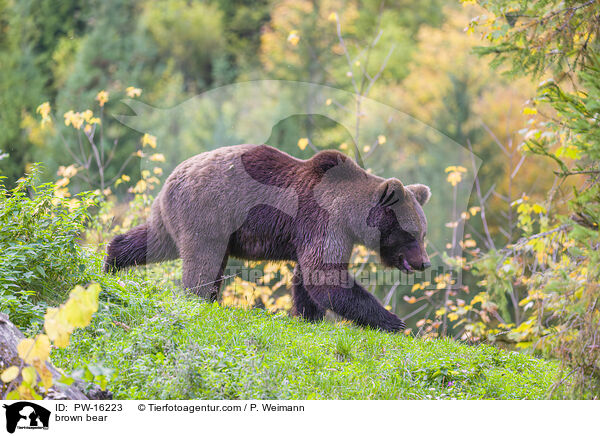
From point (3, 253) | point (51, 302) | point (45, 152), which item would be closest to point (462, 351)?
point (51, 302)

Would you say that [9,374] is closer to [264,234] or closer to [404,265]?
[264,234]

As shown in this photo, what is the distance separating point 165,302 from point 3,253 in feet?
4.86

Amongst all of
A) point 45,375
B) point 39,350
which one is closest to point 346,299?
point 45,375

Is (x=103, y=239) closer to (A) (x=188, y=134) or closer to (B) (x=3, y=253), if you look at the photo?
(B) (x=3, y=253)

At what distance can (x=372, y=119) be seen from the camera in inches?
621

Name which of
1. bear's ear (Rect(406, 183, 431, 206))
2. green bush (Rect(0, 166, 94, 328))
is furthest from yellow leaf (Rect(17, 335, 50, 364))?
bear's ear (Rect(406, 183, 431, 206))

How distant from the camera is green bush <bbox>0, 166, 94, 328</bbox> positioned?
5062 millimetres

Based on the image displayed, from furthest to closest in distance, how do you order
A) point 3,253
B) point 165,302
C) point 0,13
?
1. point 0,13
2. point 165,302
3. point 3,253

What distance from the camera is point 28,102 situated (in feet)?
61.9

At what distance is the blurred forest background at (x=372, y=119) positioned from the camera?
183 inches

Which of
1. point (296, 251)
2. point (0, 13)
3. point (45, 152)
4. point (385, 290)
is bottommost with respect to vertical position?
point (385, 290)
